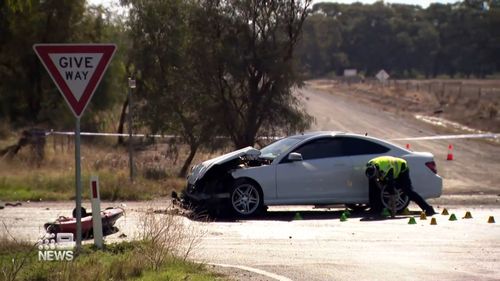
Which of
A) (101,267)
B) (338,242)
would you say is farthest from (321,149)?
(101,267)

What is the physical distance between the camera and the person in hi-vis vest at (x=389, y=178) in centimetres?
1454

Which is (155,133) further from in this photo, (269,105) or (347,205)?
(347,205)

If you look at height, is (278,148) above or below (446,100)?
above

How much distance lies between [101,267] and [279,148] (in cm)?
762

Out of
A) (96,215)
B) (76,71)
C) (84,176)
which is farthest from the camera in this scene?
(84,176)

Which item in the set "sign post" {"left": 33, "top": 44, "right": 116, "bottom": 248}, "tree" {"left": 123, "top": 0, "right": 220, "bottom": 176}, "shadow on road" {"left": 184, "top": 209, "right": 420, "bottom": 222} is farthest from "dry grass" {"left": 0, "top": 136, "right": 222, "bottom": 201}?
"sign post" {"left": 33, "top": 44, "right": 116, "bottom": 248}

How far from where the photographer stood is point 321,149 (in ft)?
49.8

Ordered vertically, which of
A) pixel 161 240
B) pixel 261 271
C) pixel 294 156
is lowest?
pixel 261 271

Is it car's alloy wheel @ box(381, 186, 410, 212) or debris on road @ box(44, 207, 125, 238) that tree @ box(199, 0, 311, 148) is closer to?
car's alloy wheel @ box(381, 186, 410, 212)

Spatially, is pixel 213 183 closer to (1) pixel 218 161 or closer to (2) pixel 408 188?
(1) pixel 218 161

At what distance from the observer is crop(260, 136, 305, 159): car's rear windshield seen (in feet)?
49.6

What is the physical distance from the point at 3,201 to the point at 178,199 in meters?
4.39

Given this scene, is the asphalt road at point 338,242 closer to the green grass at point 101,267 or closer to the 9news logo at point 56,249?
the green grass at point 101,267

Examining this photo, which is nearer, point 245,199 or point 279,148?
point 245,199
